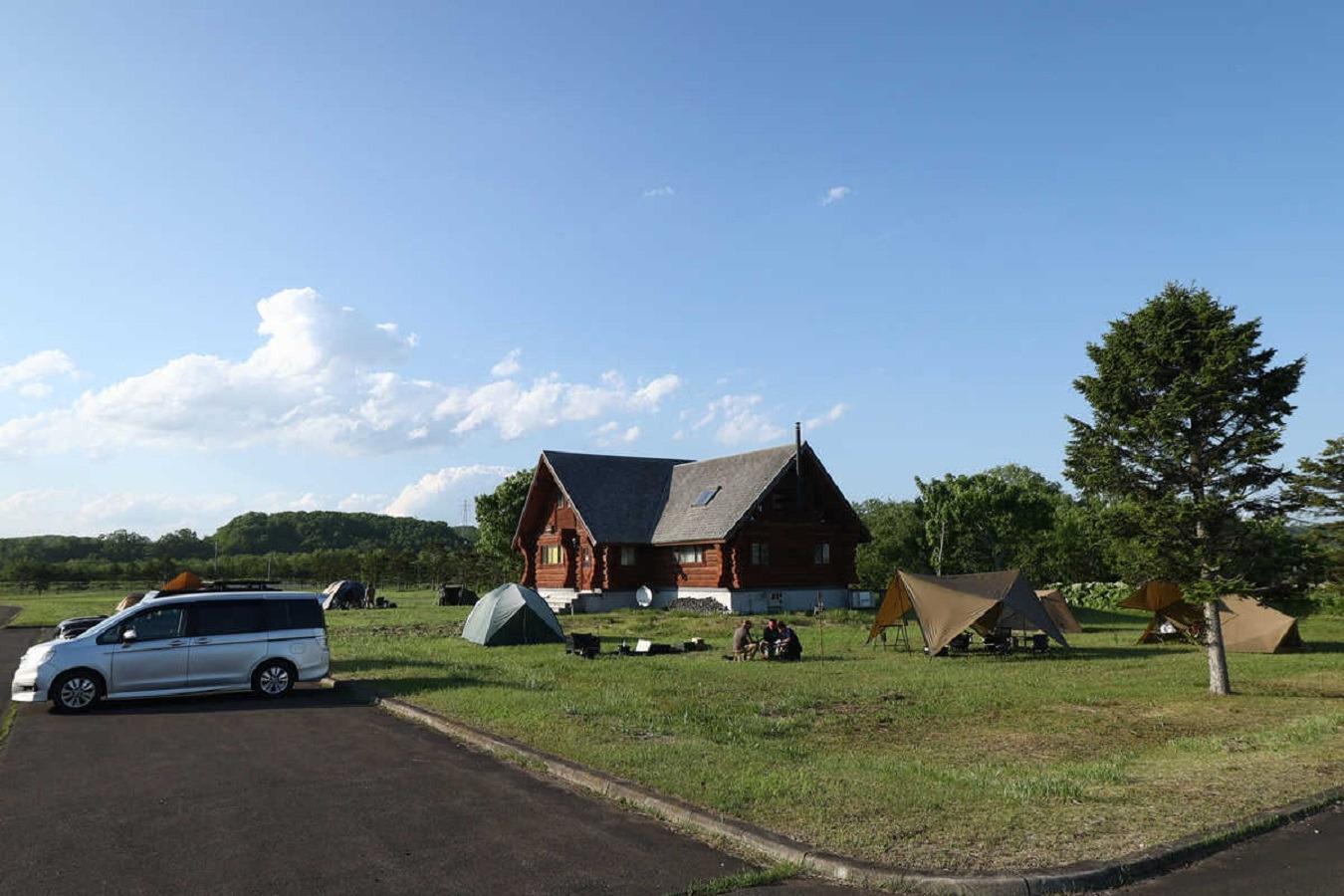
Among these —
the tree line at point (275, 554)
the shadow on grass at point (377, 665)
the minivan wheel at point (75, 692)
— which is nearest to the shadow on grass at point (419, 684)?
the shadow on grass at point (377, 665)

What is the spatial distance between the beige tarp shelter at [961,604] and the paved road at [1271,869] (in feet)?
54.0

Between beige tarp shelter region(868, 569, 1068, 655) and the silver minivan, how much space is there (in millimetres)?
15815

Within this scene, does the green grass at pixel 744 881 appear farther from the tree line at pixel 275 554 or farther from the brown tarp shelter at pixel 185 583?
the tree line at pixel 275 554

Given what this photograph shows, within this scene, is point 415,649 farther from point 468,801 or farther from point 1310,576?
point 1310,576

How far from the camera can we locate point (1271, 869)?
7094 mm

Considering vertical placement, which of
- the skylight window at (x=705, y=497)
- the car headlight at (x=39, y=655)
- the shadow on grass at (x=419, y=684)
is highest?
the skylight window at (x=705, y=497)

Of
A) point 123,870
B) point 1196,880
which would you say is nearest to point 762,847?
point 1196,880

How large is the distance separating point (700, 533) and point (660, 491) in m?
7.47

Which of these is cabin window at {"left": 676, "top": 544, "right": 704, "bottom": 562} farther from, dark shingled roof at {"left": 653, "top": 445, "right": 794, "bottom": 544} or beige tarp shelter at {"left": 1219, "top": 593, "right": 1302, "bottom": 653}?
beige tarp shelter at {"left": 1219, "top": 593, "right": 1302, "bottom": 653}

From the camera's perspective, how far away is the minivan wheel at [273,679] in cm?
1722

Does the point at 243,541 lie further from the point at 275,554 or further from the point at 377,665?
the point at 377,665

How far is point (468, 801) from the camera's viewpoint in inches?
365

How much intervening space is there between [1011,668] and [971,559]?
4268 cm

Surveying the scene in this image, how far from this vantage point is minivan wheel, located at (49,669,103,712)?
50.9 ft
